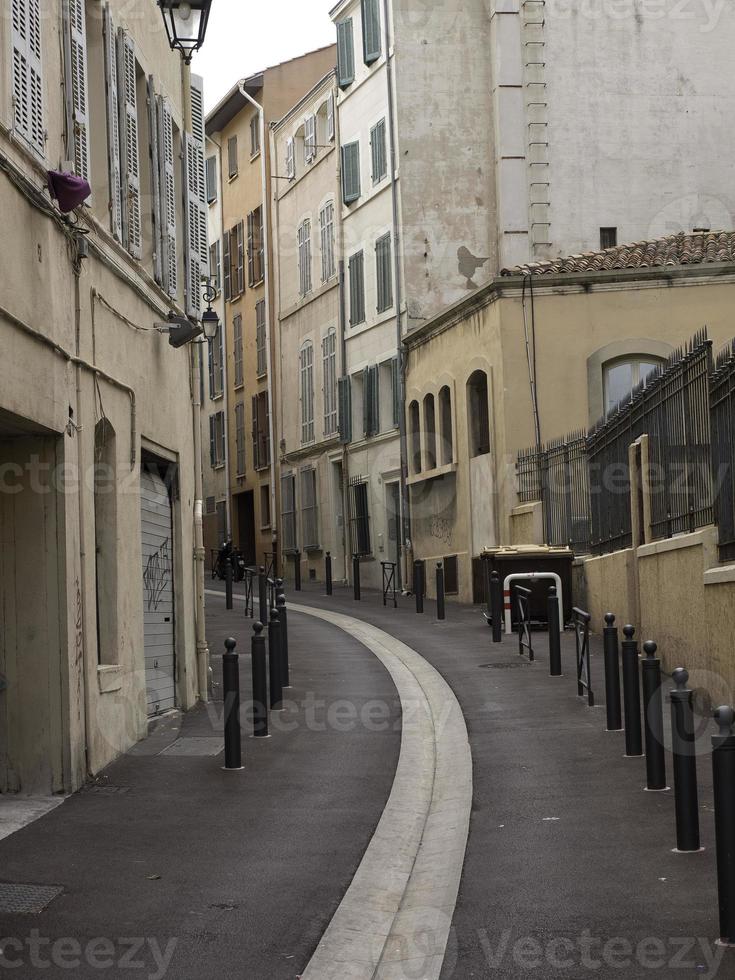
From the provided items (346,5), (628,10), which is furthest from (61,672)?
(346,5)

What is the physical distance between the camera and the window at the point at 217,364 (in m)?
47.8

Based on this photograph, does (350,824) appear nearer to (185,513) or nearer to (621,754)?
(621,754)

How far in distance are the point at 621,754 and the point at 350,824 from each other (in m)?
2.57

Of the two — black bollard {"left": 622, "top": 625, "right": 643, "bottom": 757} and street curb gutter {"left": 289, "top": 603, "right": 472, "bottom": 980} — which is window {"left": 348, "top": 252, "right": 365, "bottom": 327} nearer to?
street curb gutter {"left": 289, "top": 603, "right": 472, "bottom": 980}

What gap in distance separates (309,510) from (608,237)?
11.7 meters

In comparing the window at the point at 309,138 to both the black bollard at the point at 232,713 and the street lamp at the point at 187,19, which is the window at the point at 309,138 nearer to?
the street lamp at the point at 187,19

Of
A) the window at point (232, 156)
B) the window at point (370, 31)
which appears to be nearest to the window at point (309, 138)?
the window at point (370, 31)

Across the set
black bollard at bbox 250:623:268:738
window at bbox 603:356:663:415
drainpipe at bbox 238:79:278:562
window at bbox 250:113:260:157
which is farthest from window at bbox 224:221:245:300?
black bollard at bbox 250:623:268:738

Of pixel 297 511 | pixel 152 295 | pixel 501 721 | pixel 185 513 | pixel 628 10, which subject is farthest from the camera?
pixel 297 511

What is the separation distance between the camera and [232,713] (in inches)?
406

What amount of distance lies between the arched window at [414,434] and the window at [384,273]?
2988 millimetres

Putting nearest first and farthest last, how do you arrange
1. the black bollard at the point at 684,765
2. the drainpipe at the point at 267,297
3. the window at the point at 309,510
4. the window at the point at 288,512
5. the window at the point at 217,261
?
1. the black bollard at the point at 684,765
2. the window at the point at 309,510
3. the window at the point at 288,512
4. the drainpipe at the point at 267,297
5. the window at the point at 217,261

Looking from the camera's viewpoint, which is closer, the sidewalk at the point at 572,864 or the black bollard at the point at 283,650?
the sidewalk at the point at 572,864

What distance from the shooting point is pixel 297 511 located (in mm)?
40906
